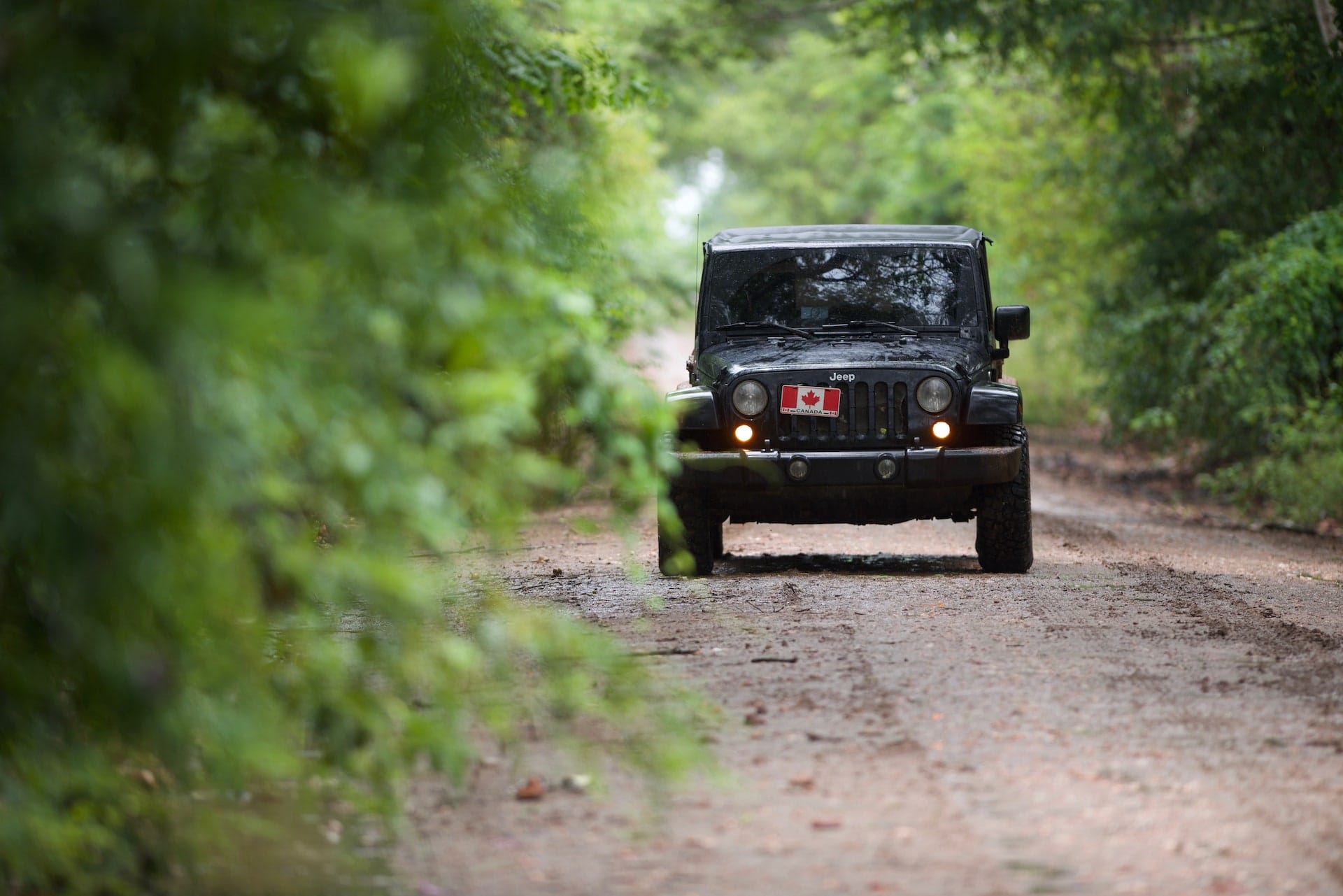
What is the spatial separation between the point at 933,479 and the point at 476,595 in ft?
8.44

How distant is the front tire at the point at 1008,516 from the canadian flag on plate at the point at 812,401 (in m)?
0.97

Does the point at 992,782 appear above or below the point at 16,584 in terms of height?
below

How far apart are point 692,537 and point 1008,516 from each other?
182 centimetres

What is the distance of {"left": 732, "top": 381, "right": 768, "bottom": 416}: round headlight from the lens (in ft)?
30.6

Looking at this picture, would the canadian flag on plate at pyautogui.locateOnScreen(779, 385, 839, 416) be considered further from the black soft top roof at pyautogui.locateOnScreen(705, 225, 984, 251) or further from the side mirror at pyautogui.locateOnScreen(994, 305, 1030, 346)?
the black soft top roof at pyautogui.locateOnScreen(705, 225, 984, 251)

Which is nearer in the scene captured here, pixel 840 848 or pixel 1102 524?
pixel 840 848

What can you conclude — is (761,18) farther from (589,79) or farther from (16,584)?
(16,584)

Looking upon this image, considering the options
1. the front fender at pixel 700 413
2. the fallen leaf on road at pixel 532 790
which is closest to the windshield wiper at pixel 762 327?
the front fender at pixel 700 413

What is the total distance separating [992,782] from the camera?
195 inches

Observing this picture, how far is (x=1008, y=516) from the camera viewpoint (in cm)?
955

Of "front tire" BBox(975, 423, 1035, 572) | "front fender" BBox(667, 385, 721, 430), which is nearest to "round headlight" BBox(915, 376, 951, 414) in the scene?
"front tire" BBox(975, 423, 1035, 572)

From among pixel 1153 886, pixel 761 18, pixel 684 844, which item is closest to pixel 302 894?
→ pixel 684 844

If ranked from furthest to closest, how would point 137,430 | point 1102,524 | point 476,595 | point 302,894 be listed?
1. point 1102,524
2. point 476,595
3. point 302,894
4. point 137,430

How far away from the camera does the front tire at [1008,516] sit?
31.0ft
